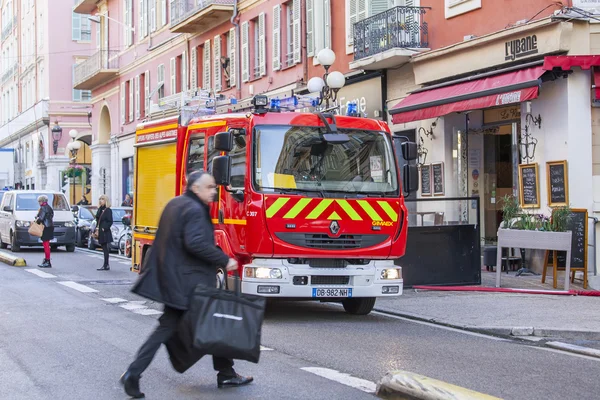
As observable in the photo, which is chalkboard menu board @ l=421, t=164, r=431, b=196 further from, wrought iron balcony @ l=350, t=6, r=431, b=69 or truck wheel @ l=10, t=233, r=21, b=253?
truck wheel @ l=10, t=233, r=21, b=253

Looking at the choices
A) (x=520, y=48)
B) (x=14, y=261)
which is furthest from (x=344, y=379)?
(x=14, y=261)

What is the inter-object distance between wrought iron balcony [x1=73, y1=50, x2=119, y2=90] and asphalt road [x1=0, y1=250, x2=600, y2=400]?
115ft

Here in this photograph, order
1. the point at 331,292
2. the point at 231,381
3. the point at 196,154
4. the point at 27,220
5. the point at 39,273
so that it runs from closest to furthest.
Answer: the point at 231,381, the point at 331,292, the point at 196,154, the point at 39,273, the point at 27,220

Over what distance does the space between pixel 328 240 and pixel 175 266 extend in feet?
16.5

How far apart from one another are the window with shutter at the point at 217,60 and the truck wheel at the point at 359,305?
73.0 ft

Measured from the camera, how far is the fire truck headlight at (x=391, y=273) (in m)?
12.9

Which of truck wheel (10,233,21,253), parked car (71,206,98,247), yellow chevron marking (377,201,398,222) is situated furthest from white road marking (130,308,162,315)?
parked car (71,206,98,247)

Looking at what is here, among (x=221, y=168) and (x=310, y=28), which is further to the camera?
(x=310, y=28)

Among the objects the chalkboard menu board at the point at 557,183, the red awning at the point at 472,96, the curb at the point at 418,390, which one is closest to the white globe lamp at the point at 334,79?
the red awning at the point at 472,96

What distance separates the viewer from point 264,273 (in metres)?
12.3

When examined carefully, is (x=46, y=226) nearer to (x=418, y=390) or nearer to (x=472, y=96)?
(x=472, y=96)

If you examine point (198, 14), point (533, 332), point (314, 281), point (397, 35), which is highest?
point (198, 14)

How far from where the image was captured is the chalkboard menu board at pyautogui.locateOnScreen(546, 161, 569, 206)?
18078mm

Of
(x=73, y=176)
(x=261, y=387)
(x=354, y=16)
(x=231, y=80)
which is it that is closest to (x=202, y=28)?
(x=231, y=80)
